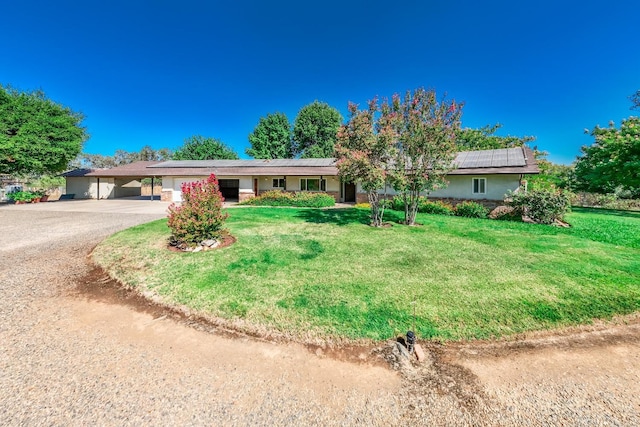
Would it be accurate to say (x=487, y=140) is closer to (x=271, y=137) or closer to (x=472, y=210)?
(x=472, y=210)

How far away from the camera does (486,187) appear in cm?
1484

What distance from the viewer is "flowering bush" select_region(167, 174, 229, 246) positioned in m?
6.88

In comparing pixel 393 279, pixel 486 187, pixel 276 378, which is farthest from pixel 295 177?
pixel 276 378

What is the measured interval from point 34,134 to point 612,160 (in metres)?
43.2

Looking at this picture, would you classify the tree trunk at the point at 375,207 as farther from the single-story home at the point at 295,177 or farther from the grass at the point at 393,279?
the single-story home at the point at 295,177

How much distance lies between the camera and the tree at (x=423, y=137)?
941 centimetres

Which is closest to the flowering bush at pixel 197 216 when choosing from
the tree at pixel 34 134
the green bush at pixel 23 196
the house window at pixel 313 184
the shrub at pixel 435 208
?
the shrub at pixel 435 208

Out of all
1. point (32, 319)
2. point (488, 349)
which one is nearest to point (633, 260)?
point (488, 349)

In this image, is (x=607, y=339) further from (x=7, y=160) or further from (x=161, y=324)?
(x=7, y=160)

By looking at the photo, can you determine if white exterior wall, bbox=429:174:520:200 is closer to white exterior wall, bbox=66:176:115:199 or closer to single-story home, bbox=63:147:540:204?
single-story home, bbox=63:147:540:204

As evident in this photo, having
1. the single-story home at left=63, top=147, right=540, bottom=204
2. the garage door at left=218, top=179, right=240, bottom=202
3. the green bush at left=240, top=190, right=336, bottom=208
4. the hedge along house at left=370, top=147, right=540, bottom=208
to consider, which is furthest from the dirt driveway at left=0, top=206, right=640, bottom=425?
the garage door at left=218, top=179, right=240, bottom=202

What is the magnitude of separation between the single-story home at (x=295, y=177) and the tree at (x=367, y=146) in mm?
3527

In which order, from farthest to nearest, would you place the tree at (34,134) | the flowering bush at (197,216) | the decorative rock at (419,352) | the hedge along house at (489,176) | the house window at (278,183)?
the house window at (278,183) < the tree at (34,134) < the hedge along house at (489,176) < the flowering bush at (197,216) < the decorative rock at (419,352)

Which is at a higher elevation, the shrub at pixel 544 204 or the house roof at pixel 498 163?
the house roof at pixel 498 163
